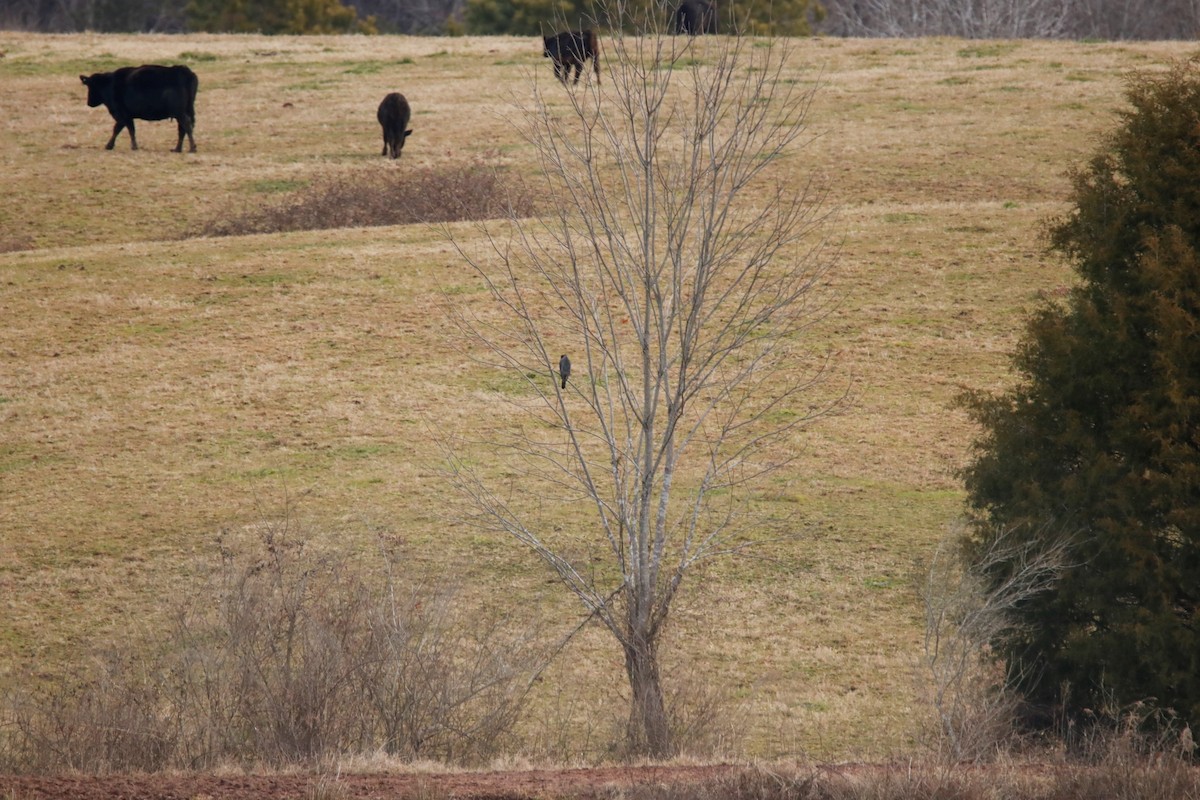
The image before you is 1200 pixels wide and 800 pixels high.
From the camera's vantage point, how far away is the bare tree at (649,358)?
32.6 ft

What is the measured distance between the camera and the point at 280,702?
30.7 ft

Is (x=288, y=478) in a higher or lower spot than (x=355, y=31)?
lower

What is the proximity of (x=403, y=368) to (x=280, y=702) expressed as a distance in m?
10.4

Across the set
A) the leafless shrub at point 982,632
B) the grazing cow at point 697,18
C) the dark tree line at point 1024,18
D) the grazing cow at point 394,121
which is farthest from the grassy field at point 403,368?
the dark tree line at point 1024,18

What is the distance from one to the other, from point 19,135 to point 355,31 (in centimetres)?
3476

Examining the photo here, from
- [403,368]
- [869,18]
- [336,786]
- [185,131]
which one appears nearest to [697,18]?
[185,131]

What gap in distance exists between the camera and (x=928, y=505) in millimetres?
15445

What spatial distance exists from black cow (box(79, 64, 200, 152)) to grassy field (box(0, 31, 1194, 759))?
3.54 feet

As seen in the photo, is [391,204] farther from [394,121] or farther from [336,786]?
[336,786]

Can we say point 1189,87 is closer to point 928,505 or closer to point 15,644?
point 928,505

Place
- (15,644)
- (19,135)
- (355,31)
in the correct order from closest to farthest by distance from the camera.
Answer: (15,644)
(19,135)
(355,31)

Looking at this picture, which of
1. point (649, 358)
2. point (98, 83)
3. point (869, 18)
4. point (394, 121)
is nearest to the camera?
point (649, 358)

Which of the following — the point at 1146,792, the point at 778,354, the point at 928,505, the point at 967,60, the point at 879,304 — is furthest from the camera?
the point at 967,60

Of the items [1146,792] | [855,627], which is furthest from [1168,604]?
[855,627]
